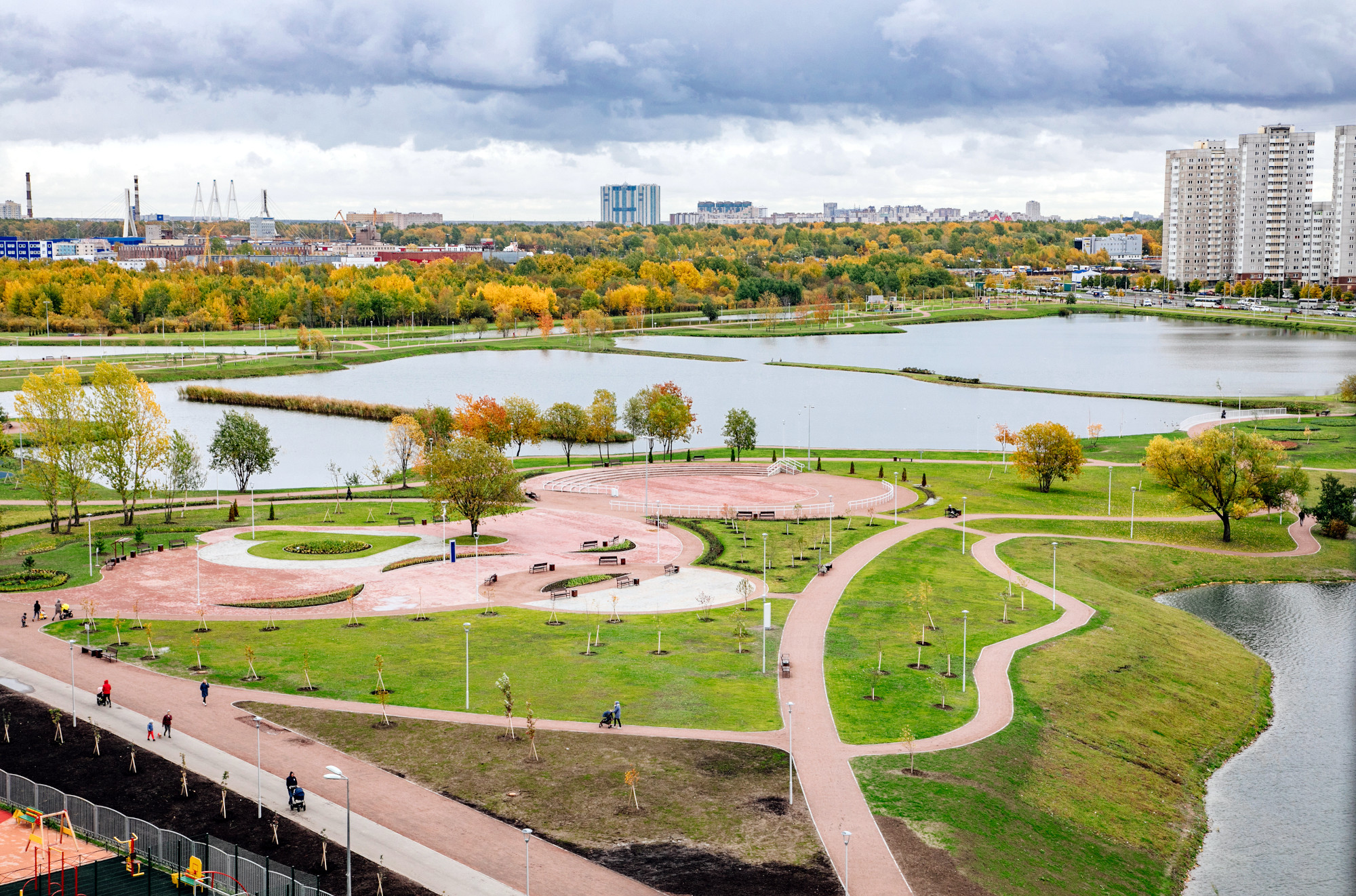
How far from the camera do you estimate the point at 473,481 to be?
54.5 meters

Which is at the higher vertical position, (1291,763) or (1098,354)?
(1098,354)

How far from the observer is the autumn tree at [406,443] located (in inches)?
2894

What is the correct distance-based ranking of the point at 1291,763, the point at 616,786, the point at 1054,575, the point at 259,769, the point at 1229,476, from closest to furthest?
the point at 259,769, the point at 616,786, the point at 1291,763, the point at 1054,575, the point at 1229,476

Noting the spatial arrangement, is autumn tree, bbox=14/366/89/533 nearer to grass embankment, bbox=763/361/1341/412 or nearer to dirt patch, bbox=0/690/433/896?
dirt patch, bbox=0/690/433/896

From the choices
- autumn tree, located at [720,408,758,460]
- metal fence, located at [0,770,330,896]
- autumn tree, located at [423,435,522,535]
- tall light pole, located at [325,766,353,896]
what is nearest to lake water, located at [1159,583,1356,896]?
tall light pole, located at [325,766,353,896]

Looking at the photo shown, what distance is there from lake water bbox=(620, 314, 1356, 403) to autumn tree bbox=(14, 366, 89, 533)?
91672 millimetres

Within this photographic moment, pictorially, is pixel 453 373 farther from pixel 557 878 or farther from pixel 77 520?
pixel 557 878

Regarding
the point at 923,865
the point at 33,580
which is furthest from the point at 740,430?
the point at 923,865

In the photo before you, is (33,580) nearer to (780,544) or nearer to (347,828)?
(347,828)

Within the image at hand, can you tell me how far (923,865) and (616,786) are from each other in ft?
25.3

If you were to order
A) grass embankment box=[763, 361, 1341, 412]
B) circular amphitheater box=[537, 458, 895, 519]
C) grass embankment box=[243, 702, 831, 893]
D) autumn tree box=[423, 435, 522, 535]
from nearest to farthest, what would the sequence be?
grass embankment box=[243, 702, 831, 893] → autumn tree box=[423, 435, 522, 535] → circular amphitheater box=[537, 458, 895, 519] → grass embankment box=[763, 361, 1341, 412]

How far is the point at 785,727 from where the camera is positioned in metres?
32.8

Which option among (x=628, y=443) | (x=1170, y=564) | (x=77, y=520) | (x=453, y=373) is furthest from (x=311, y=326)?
(x=1170, y=564)

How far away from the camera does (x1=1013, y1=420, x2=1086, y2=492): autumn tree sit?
69.1 metres
